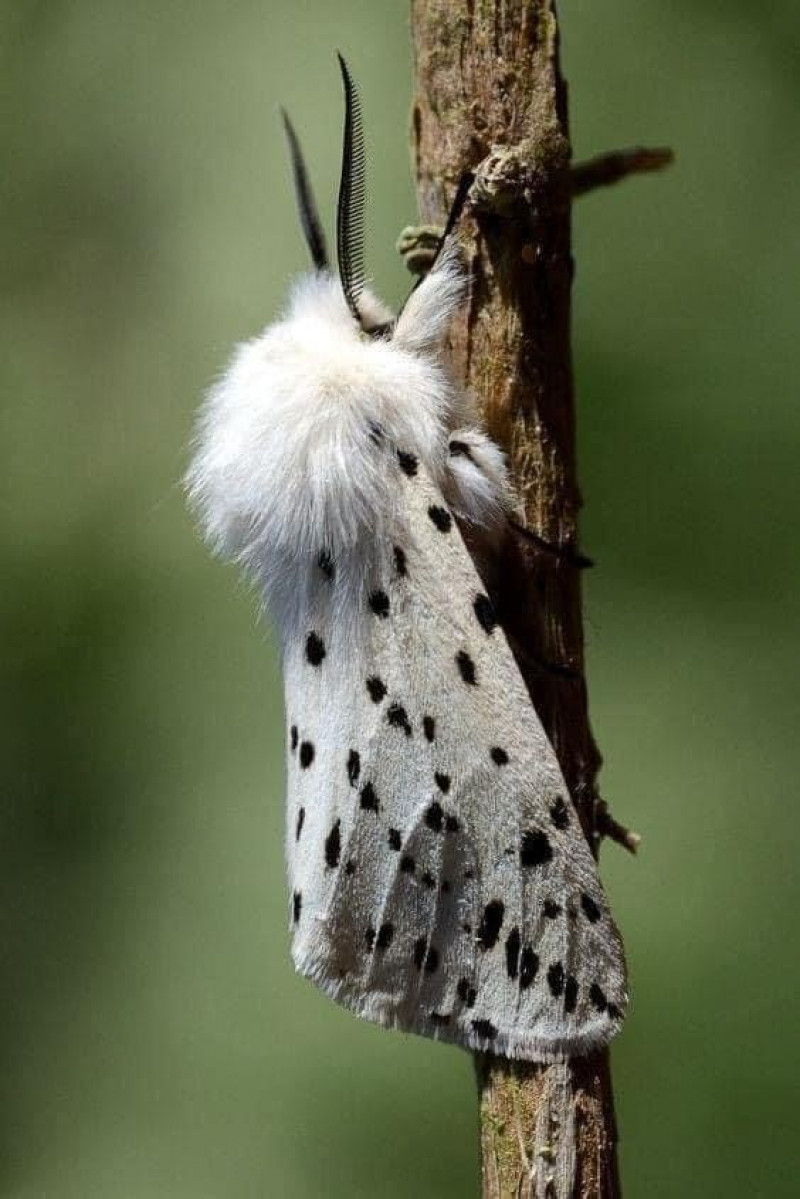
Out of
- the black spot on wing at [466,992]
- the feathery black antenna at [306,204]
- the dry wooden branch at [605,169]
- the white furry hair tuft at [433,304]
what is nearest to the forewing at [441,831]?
the black spot on wing at [466,992]

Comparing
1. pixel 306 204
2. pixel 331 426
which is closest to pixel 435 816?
pixel 331 426

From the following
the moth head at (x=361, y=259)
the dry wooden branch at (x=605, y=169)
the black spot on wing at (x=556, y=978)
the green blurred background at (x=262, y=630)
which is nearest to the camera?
the black spot on wing at (x=556, y=978)

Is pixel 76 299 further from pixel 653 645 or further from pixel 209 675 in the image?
pixel 653 645

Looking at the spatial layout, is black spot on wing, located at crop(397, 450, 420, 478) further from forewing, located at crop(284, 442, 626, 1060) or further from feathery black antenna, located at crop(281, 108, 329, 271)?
feathery black antenna, located at crop(281, 108, 329, 271)

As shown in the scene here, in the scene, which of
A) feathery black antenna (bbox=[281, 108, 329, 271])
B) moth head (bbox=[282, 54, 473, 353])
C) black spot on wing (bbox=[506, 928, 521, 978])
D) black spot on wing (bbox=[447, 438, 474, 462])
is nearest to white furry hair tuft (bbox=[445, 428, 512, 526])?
black spot on wing (bbox=[447, 438, 474, 462])

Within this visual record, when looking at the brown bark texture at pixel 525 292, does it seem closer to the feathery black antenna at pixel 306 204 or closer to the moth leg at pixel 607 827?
the moth leg at pixel 607 827

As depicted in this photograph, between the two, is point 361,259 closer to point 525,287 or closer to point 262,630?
point 525,287
